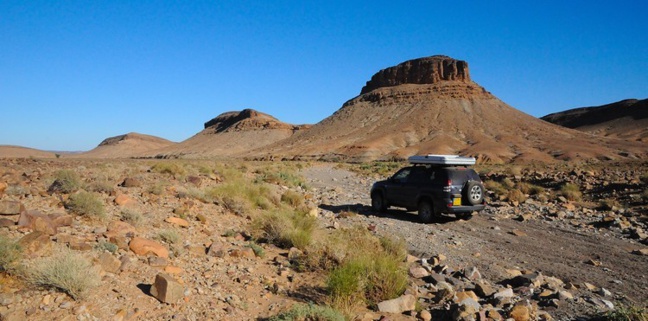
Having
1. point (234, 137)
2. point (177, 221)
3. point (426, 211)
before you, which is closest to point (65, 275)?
point (177, 221)

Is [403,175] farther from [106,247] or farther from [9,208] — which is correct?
[9,208]

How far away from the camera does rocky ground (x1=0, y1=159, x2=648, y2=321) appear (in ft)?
15.0

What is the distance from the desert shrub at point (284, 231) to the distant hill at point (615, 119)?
99.5m

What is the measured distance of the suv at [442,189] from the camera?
1079cm

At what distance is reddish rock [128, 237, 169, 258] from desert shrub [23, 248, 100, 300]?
1.28 meters

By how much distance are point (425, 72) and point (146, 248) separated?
333 feet

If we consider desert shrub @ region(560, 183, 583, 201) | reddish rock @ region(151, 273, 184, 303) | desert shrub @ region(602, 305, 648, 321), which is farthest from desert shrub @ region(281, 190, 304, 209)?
desert shrub @ region(560, 183, 583, 201)

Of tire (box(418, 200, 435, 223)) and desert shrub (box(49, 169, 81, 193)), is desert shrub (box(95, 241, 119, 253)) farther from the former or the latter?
tire (box(418, 200, 435, 223))

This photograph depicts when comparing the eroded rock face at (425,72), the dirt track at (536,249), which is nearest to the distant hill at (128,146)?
the eroded rock face at (425,72)

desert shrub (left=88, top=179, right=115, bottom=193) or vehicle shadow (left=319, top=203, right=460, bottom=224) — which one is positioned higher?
desert shrub (left=88, top=179, right=115, bottom=193)

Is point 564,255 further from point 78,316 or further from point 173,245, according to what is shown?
point 78,316

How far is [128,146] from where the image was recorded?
456 ft

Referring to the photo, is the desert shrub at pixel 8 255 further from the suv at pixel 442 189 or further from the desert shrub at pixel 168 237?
the suv at pixel 442 189

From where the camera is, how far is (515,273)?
6.61 metres
